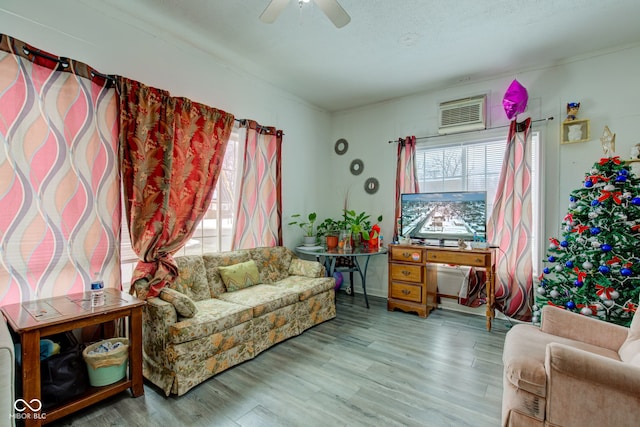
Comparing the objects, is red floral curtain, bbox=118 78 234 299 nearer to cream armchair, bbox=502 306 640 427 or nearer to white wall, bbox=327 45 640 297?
cream armchair, bbox=502 306 640 427

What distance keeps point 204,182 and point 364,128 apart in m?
2.65

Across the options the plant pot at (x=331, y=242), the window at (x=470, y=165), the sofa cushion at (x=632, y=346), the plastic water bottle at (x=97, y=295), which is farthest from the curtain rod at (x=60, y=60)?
the sofa cushion at (x=632, y=346)

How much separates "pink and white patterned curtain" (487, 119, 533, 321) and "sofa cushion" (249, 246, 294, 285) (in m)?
2.47

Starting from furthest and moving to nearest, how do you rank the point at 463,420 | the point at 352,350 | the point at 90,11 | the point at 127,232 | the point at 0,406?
the point at 352,350 < the point at 127,232 < the point at 90,11 < the point at 463,420 < the point at 0,406

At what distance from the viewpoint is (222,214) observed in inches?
132

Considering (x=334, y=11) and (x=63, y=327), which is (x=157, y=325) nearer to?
(x=63, y=327)

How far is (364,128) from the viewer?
181 inches

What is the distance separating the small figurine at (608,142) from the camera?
291cm

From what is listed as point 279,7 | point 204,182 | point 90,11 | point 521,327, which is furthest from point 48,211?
point 521,327

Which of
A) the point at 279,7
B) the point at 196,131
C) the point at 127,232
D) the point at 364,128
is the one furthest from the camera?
the point at 364,128

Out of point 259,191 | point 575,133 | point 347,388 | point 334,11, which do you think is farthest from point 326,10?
point 575,133

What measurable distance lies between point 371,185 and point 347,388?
9.69ft

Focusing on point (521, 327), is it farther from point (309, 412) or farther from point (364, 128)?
point (364, 128)

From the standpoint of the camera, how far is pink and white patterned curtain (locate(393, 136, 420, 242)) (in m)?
4.07
